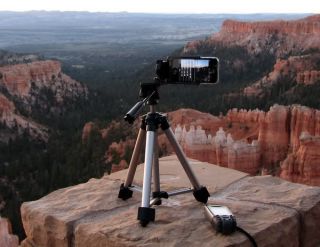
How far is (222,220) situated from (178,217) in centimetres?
27

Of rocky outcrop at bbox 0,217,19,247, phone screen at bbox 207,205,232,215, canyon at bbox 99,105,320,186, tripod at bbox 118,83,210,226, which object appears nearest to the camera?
phone screen at bbox 207,205,232,215

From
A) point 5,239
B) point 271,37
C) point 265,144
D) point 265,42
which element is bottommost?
point 265,42

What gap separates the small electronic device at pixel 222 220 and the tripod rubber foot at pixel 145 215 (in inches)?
8.9

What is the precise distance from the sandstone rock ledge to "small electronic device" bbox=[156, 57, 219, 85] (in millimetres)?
552

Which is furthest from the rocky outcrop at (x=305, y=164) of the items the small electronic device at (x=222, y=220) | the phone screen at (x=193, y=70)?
the small electronic device at (x=222, y=220)

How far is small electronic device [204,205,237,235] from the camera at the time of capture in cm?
227

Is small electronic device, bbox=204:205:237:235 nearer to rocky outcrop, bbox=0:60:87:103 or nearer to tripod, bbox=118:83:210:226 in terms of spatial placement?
tripod, bbox=118:83:210:226

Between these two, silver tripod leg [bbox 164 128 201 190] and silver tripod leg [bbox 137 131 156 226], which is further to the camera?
silver tripod leg [bbox 164 128 201 190]

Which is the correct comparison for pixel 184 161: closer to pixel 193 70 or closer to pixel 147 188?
pixel 147 188

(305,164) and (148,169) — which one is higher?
(148,169)

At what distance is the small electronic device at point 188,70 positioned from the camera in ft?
8.52

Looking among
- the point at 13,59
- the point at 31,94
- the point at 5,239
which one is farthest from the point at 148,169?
the point at 13,59

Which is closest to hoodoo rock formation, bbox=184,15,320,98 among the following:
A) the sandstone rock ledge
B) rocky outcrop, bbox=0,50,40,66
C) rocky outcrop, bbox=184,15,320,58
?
rocky outcrop, bbox=184,15,320,58

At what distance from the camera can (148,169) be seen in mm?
2561
